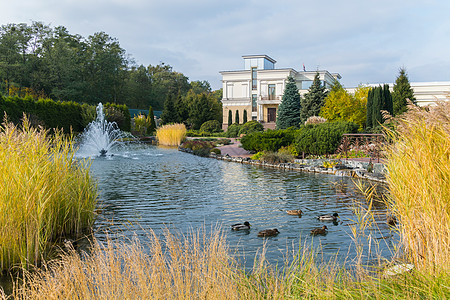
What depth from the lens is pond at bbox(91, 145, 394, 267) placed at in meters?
5.43

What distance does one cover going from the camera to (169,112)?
4475cm

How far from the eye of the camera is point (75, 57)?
49.8m

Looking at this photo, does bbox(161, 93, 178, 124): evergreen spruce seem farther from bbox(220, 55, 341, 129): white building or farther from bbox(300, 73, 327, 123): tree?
bbox(300, 73, 327, 123): tree

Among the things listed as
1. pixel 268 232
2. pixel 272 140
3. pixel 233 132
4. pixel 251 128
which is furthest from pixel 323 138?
pixel 233 132

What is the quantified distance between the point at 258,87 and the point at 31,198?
4650cm

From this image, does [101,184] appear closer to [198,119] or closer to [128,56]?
[198,119]

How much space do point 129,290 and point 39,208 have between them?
213cm

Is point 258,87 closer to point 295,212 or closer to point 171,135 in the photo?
point 171,135

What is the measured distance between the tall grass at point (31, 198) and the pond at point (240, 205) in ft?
3.05

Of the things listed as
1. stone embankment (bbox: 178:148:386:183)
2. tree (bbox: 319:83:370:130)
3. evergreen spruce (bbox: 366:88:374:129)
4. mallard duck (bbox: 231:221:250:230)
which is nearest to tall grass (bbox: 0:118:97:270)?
mallard duck (bbox: 231:221:250:230)

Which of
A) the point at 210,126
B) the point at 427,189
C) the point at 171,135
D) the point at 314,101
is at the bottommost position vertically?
the point at 427,189


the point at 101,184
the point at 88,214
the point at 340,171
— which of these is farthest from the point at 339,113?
the point at 88,214

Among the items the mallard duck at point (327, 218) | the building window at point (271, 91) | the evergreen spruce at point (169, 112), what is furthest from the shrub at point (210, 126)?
the mallard duck at point (327, 218)

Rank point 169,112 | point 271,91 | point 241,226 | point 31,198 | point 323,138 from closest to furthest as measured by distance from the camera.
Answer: point 31,198 → point 241,226 → point 323,138 → point 169,112 → point 271,91
